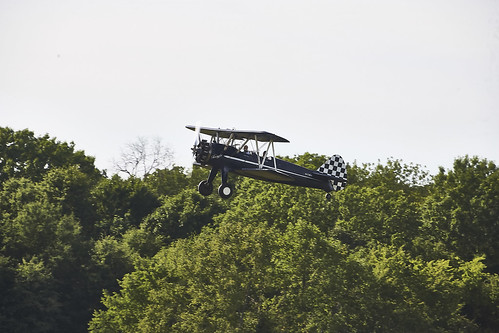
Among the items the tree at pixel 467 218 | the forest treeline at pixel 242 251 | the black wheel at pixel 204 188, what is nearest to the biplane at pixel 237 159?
the black wheel at pixel 204 188

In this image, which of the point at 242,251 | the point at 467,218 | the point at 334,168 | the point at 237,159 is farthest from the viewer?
the point at 467,218

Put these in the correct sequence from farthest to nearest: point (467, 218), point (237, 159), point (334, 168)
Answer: point (467, 218), point (334, 168), point (237, 159)

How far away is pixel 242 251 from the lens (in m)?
43.0

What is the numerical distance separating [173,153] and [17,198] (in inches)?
1331

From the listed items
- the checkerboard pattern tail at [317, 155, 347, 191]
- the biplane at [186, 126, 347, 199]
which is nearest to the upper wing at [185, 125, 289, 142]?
the biplane at [186, 126, 347, 199]

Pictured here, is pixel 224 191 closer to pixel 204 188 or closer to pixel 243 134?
pixel 204 188

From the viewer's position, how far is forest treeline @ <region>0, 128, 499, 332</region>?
139 feet

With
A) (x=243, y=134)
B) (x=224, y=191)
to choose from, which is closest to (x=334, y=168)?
(x=243, y=134)

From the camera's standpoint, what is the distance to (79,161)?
82.9 metres

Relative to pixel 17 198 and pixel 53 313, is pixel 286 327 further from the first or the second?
pixel 17 198

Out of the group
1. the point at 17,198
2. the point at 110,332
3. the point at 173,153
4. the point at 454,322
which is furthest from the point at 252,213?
the point at 173,153

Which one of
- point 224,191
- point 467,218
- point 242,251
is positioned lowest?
point 242,251

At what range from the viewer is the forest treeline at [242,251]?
42.4m

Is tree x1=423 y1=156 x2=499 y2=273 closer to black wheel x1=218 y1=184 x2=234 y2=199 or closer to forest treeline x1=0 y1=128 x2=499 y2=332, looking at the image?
forest treeline x1=0 y1=128 x2=499 y2=332
